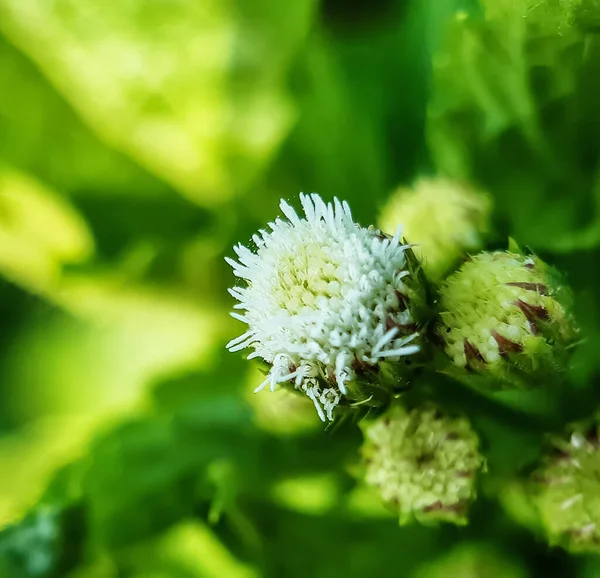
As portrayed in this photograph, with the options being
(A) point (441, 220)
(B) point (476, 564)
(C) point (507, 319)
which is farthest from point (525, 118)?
(B) point (476, 564)

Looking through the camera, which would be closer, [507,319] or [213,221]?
[507,319]

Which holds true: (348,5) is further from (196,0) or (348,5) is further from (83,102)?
(83,102)

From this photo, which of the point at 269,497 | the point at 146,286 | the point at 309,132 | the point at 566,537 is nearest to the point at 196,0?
the point at 309,132

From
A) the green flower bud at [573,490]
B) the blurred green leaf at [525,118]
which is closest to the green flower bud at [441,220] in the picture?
the blurred green leaf at [525,118]

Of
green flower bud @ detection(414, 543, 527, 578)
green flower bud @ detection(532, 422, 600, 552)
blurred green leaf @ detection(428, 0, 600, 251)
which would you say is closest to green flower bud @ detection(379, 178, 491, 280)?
blurred green leaf @ detection(428, 0, 600, 251)

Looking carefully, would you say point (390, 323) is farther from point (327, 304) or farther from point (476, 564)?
point (476, 564)

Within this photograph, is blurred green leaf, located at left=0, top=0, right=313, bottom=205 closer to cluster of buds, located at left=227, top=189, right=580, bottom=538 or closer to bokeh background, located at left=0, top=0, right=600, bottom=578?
bokeh background, located at left=0, top=0, right=600, bottom=578
